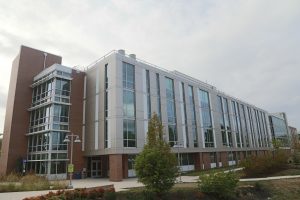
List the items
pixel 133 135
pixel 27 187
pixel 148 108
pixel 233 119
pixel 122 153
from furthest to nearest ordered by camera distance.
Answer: pixel 233 119
pixel 148 108
pixel 133 135
pixel 122 153
pixel 27 187

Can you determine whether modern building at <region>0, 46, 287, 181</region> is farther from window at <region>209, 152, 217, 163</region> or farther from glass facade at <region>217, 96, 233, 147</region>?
glass facade at <region>217, 96, 233, 147</region>

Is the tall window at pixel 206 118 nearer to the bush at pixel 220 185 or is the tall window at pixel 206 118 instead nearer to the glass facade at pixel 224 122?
the glass facade at pixel 224 122

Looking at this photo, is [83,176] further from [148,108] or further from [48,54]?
[48,54]

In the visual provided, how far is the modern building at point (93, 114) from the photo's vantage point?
108ft

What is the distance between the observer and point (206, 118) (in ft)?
164

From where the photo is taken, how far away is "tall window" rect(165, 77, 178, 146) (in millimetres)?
40125

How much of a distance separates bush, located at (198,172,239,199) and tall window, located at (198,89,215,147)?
31.5m

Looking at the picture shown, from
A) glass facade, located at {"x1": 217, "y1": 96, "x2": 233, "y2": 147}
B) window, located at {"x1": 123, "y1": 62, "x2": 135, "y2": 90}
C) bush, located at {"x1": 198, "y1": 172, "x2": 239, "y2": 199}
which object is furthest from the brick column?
glass facade, located at {"x1": 217, "y1": 96, "x2": 233, "y2": 147}

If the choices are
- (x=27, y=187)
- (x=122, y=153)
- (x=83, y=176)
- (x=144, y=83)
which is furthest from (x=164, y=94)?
(x=27, y=187)

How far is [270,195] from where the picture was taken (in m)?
17.4

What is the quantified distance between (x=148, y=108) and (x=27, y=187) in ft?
64.6

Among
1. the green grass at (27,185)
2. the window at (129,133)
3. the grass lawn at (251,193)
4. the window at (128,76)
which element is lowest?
the grass lawn at (251,193)

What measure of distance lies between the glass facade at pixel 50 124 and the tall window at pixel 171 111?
1550 cm

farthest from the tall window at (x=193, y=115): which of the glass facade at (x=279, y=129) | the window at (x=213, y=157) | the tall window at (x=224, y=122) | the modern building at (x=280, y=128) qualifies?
the glass facade at (x=279, y=129)
